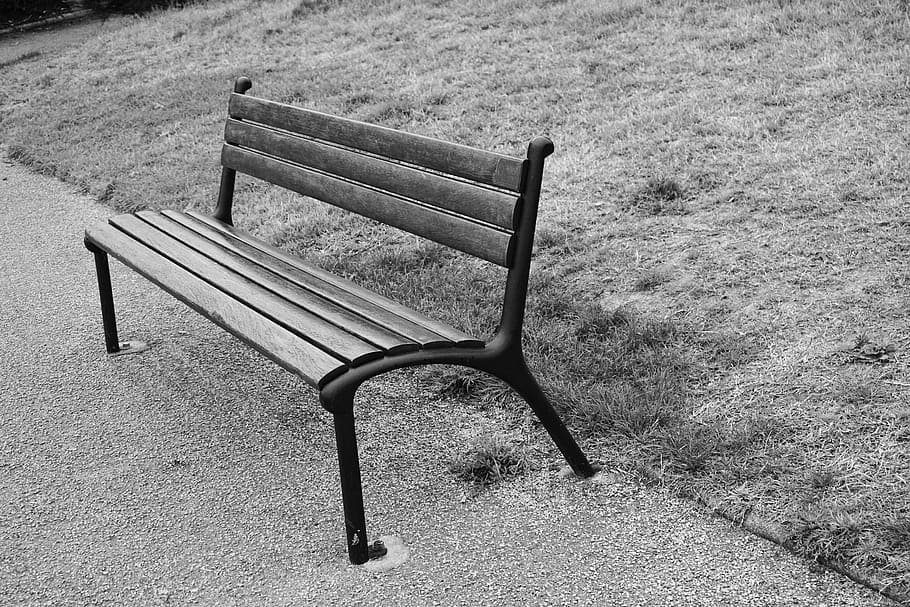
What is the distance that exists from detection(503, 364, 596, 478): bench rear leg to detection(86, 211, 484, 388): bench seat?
17 cm

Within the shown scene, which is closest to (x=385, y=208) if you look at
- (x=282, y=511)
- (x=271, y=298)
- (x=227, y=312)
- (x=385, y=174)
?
(x=385, y=174)

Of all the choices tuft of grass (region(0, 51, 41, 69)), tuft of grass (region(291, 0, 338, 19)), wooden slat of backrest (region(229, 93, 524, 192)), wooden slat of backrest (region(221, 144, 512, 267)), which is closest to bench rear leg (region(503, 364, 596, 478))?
wooden slat of backrest (region(221, 144, 512, 267))

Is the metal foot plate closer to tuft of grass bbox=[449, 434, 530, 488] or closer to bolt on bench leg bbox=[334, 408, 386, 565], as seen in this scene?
tuft of grass bbox=[449, 434, 530, 488]

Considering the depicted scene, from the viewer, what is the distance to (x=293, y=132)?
3557 millimetres

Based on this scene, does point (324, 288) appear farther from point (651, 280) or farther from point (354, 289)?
point (651, 280)

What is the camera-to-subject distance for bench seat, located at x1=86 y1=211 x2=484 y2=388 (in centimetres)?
250

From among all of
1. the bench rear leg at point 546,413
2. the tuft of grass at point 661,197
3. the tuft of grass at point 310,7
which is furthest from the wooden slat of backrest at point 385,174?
the tuft of grass at point 310,7

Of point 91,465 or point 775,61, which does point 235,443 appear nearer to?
point 91,465

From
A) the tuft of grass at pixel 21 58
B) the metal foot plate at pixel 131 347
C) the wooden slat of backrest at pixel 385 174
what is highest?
the wooden slat of backrest at pixel 385 174

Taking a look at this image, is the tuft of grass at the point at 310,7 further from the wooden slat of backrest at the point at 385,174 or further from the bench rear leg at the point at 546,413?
the bench rear leg at the point at 546,413

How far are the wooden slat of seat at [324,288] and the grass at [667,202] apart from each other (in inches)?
23.4

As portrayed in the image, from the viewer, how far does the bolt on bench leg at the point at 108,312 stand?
3.70 metres

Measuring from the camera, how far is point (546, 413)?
107 inches

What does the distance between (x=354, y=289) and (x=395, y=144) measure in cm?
49
